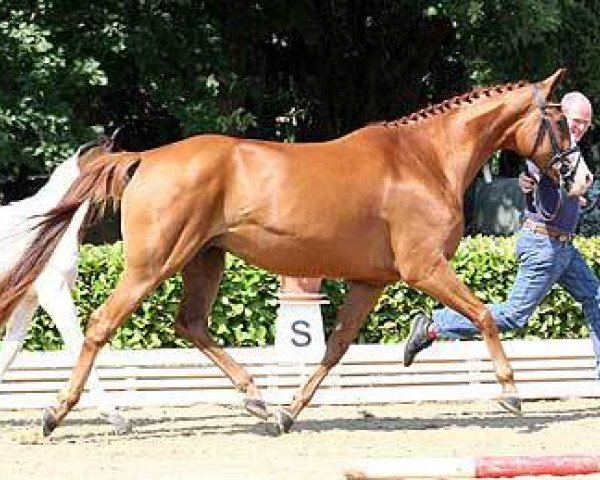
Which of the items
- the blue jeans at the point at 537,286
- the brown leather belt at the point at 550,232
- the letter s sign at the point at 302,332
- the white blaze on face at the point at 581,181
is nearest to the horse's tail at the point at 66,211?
the letter s sign at the point at 302,332

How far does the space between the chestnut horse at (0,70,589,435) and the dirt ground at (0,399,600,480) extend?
1.04 feet

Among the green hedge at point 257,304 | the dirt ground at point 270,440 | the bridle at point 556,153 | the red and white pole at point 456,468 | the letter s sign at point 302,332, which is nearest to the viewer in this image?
the red and white pole at point 456,468

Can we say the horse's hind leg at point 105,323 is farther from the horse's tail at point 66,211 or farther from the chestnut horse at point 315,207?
the horse's tail at point 66,211

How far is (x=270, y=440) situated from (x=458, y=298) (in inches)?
55.0

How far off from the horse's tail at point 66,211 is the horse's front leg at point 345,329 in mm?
1596

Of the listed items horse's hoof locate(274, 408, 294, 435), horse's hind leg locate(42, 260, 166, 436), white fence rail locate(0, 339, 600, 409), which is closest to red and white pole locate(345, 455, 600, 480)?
horse's hind leg locate(42, 260, 166, 436)

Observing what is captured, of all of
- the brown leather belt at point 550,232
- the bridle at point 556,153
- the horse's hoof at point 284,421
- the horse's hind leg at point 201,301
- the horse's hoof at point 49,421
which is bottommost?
the horse's hoof at point 284,421

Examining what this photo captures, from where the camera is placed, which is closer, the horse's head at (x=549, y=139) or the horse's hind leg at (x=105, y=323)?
the horse's hind leg at (x=105, y=323)

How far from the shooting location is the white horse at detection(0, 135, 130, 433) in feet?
27.4

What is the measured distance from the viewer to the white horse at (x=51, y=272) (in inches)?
328

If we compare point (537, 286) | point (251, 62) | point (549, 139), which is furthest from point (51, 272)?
point (251, 62)

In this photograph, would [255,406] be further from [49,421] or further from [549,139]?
[549,139]

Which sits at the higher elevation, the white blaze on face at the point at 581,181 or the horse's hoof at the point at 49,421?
the white blaze on face at the point at 581,181

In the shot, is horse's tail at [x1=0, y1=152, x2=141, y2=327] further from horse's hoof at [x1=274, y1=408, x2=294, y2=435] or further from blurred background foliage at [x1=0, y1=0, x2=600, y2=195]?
blurred background foliage at [x1=0, y1=0, x2=600, y2=195]
